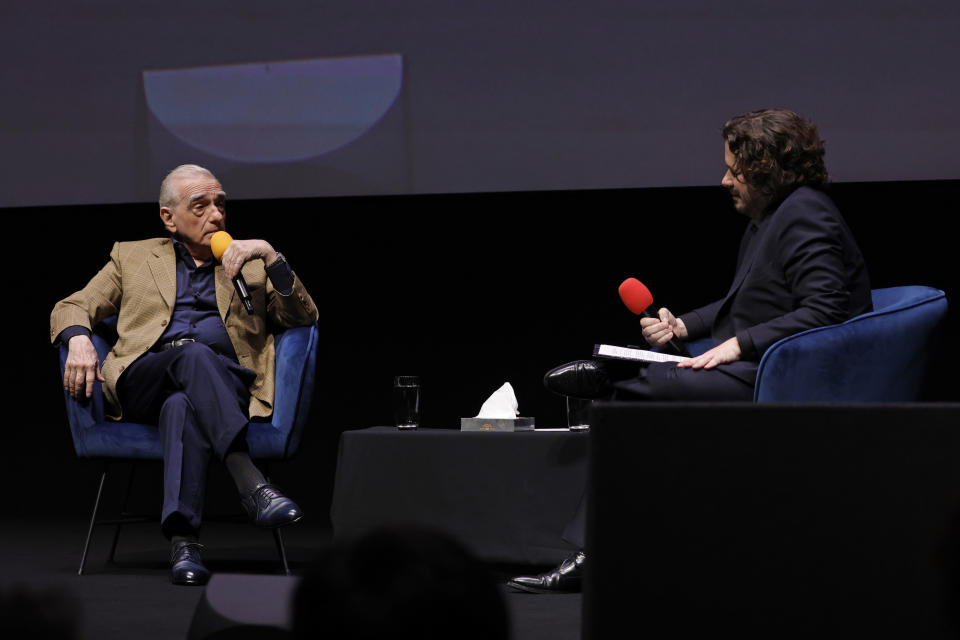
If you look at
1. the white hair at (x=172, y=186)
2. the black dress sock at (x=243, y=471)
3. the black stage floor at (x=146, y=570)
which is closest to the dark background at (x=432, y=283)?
the black stage floor at (x=146, y=570)

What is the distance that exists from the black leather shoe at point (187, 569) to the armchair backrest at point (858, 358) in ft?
4.31

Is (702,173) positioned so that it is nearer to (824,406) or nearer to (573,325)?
(573,325)

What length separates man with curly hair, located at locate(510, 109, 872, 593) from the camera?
7.43ft

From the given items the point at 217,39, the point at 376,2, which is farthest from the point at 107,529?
the point at 376,2

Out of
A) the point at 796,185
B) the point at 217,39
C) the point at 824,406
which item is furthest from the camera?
the point at 217,39

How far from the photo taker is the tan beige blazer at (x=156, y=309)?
9.51 ft

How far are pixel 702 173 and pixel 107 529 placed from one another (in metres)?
2.31

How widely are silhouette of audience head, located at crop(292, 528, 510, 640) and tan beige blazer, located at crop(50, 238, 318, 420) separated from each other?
2299 mm

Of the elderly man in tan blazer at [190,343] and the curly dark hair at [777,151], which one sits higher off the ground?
the curly dark hair at [777,151]

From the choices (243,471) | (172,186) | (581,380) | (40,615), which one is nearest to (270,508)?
(243,471)

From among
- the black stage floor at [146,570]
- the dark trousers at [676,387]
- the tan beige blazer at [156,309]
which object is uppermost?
the tan beige blazer at [156,309]

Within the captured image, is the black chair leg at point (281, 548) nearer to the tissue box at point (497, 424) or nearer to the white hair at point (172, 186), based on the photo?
the tissue box at point (497, 424)

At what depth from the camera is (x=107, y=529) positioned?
12.2 ft

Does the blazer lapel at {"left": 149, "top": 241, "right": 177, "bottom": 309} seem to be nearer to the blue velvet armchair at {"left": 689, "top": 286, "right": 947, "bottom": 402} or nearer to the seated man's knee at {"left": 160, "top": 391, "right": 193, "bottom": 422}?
the seated man's knee at {"left": 160, "top": 391, "right": 193, "bottom": 422}
